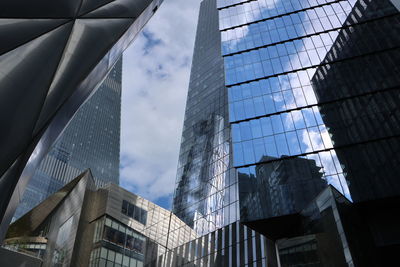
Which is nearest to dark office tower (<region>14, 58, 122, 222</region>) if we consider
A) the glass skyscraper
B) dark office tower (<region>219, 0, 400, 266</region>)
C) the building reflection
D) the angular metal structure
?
the glass skyscraper

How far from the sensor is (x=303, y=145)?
3916 cm

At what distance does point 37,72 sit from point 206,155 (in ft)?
163

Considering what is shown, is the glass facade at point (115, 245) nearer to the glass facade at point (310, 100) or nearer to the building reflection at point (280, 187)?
the building reflection at point (280, 187)

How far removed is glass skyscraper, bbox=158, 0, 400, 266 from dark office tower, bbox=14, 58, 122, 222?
3251 inches

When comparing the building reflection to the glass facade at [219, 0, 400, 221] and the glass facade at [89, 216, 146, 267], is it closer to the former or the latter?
the glass facade at [219, 0, 400, 221]

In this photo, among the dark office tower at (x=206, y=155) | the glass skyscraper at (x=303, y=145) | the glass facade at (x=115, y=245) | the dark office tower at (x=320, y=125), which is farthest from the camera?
the dark office tower at (x=206, y=155)

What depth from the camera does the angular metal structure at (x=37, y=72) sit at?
39.7ft

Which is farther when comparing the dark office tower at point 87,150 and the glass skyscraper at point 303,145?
the dark office tower at point 87,150

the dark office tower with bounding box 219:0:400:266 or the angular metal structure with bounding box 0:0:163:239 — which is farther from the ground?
the dark office tower with bounding box 219:0:400:266

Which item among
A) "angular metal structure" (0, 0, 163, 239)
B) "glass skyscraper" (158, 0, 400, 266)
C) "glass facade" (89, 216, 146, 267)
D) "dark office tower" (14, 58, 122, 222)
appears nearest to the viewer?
"angular metal structure" (0, 0, 163, 239)

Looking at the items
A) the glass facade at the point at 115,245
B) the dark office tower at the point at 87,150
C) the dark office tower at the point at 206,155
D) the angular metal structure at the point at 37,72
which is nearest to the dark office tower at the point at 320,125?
the dark office tower at the point at 206,155

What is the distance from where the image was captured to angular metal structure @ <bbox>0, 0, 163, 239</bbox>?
12.1 meters

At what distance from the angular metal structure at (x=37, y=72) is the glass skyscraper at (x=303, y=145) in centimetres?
2466

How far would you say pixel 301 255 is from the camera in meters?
31.2
